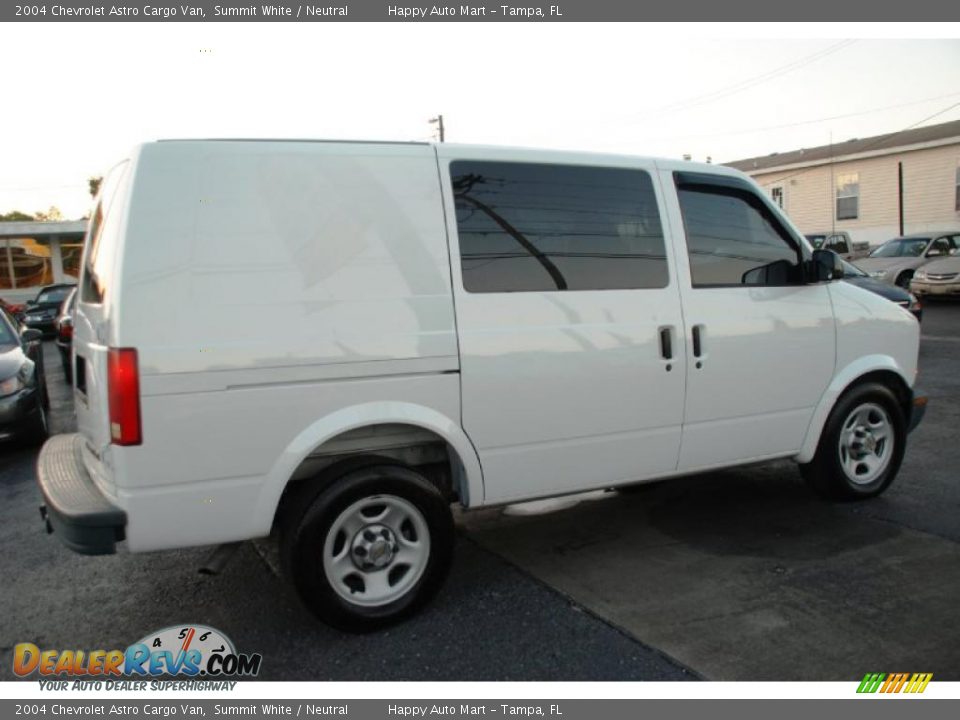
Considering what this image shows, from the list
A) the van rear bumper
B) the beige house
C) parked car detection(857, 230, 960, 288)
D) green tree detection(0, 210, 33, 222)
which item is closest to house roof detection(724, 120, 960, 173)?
the beige house

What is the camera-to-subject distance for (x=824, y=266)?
4.48 meters

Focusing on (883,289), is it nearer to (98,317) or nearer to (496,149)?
(496,149)

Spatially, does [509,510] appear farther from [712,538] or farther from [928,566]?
[928,566]

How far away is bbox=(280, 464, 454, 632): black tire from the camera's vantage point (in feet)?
10.5

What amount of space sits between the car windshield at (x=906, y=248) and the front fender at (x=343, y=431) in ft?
59.0

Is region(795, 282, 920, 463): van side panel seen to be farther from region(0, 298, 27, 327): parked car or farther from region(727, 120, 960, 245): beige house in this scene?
region(727, 120, 960, 245): beige house

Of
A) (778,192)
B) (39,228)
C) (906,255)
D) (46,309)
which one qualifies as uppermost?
(39,228)

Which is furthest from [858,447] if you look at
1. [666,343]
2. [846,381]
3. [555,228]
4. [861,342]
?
[555,228]

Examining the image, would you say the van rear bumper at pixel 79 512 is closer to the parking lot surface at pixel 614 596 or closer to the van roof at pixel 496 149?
the parking lot surface at pixel 614 596

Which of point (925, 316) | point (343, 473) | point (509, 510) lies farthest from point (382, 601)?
point (925, 316)

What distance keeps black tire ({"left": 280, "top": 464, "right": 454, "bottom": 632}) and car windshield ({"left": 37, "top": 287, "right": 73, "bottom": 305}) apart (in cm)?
2025

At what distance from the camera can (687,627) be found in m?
3.32

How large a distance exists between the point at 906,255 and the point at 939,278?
4.97 ft
